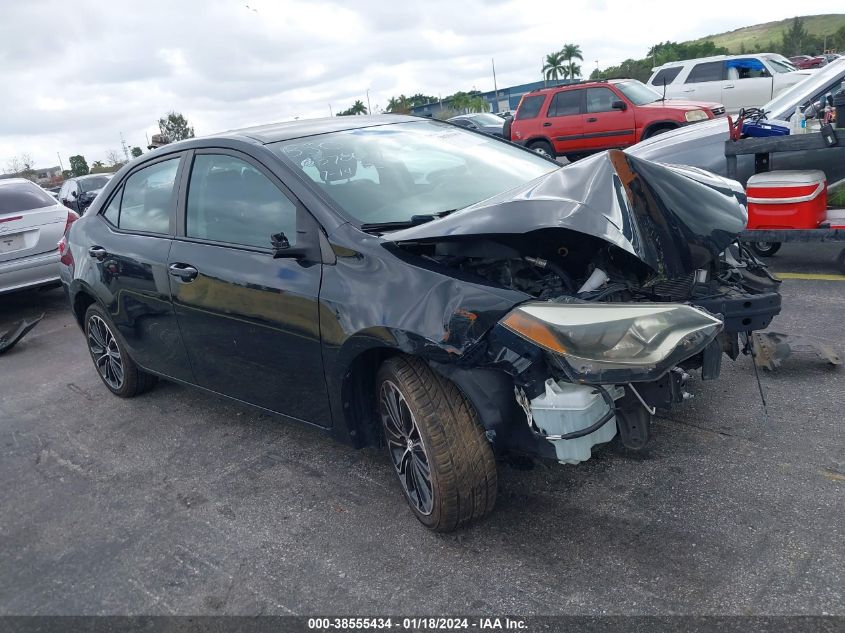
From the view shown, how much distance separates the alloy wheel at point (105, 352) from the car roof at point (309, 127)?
1779 millimetres

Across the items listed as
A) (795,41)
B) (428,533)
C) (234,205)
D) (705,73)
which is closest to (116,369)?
(234,205)

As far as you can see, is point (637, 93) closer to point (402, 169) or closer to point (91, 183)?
point (402, 169)

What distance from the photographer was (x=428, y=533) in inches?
120

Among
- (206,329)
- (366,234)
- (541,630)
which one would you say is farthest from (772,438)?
(206,329)

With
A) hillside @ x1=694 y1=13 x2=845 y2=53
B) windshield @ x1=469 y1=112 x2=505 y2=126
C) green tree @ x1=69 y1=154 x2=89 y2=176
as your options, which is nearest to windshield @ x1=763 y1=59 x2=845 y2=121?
windshield @ x1=469 y1=112 x2=505 y2=126

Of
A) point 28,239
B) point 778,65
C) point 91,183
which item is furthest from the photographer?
point 91,183

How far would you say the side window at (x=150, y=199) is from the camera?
13.5 ft

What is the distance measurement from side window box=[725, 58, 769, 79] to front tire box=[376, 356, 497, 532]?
639 inches

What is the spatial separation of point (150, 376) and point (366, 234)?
2626 millimetres

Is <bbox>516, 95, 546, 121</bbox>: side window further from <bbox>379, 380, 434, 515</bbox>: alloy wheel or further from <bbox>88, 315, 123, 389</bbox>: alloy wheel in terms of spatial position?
<bbox>379, 380, 434, 515</bbox>: alloy wheel

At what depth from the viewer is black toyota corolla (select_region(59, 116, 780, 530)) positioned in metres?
2.52

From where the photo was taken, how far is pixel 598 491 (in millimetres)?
3174

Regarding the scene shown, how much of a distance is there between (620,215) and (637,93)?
13571 mm

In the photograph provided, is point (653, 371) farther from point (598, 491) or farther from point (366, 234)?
point (366, 234)
